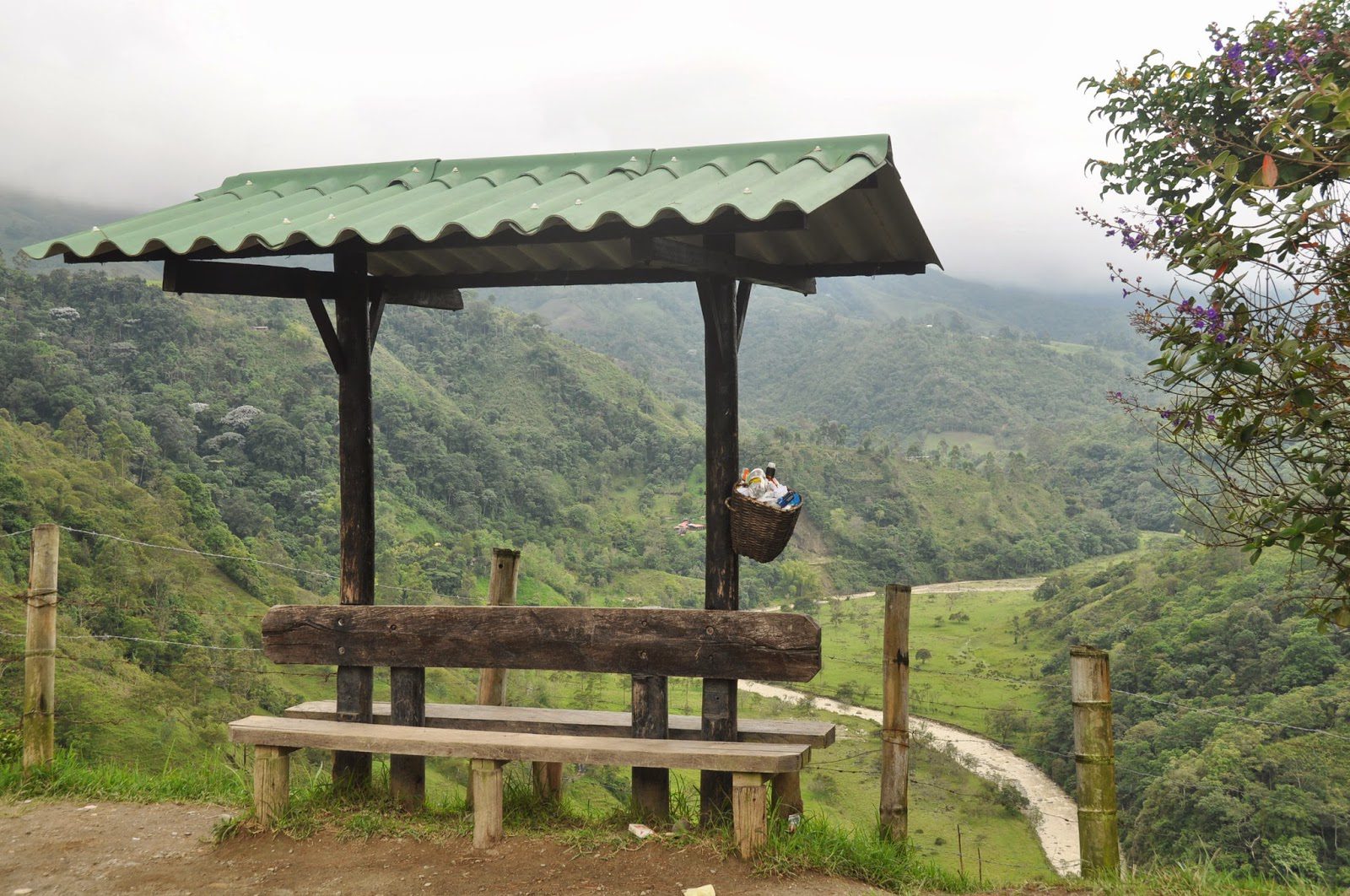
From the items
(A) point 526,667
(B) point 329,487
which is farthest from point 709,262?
(B) point 329,487

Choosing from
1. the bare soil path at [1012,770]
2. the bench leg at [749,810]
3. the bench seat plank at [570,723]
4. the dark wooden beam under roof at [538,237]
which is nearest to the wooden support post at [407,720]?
the bench seat plank at [570,723]

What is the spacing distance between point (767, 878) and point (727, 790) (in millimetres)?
496

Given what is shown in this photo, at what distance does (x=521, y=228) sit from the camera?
11.5ft

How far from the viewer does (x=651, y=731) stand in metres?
4.11

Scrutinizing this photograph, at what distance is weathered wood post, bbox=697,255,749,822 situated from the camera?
4.06 meters

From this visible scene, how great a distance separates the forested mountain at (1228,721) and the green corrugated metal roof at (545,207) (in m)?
13.2

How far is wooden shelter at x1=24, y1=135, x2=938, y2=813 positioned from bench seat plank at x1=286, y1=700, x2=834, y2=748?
143 mm

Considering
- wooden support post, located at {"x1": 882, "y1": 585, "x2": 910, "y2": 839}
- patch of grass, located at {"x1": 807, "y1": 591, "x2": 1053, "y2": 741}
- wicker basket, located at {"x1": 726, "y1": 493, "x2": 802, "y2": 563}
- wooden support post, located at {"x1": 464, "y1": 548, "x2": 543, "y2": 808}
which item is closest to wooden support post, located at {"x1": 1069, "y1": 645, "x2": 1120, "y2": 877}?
wooden support post, located at {"x1": 882, "y1": 585, "x2": 910, "y2": 839}

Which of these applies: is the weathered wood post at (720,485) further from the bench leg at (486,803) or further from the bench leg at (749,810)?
the bench leg at (486,803)

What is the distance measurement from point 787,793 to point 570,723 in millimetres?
906

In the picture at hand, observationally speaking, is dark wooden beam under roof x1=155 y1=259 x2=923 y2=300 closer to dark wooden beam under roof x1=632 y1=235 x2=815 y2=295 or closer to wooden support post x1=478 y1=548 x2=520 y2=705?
dark wooden beam under roof x1=632 y1=235 x2=815 y2=295

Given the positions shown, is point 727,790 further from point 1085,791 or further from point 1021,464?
point 1021,464

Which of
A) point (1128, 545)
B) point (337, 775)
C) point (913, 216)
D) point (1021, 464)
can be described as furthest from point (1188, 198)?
point (1021, 464)

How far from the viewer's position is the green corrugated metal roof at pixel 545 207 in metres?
3.62
